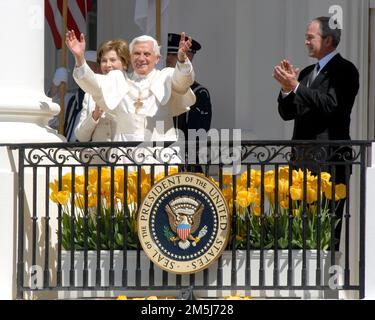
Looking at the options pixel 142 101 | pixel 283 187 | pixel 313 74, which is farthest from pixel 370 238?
pixel 142 101

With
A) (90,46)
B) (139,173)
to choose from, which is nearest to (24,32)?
(139,173)

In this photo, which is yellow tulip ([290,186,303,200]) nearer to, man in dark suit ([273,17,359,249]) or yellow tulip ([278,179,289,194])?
yellow tulip ([278,179,289,194])

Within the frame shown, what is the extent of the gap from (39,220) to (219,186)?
1.34 meters

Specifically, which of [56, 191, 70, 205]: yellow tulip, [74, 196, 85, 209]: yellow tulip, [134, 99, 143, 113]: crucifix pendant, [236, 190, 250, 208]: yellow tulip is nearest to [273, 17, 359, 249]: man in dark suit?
[236, 190, 250, 208]: yellow tulip

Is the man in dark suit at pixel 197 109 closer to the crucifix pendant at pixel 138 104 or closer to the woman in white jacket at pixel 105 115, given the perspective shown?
the woman in white jacket at pixel 105 115

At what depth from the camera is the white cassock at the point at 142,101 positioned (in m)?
10.9

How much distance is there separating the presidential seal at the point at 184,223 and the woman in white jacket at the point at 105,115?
1.22 metres

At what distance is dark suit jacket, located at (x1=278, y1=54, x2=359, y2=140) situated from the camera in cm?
1072

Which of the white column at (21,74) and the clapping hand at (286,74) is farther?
the white column at (21,74)

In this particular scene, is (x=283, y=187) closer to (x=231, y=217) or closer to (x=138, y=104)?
(x=231, y=217)

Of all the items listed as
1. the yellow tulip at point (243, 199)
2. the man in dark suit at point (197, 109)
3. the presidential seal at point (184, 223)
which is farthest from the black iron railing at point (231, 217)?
the man in dark suit at point (197, 109)

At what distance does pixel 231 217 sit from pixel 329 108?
112cm
